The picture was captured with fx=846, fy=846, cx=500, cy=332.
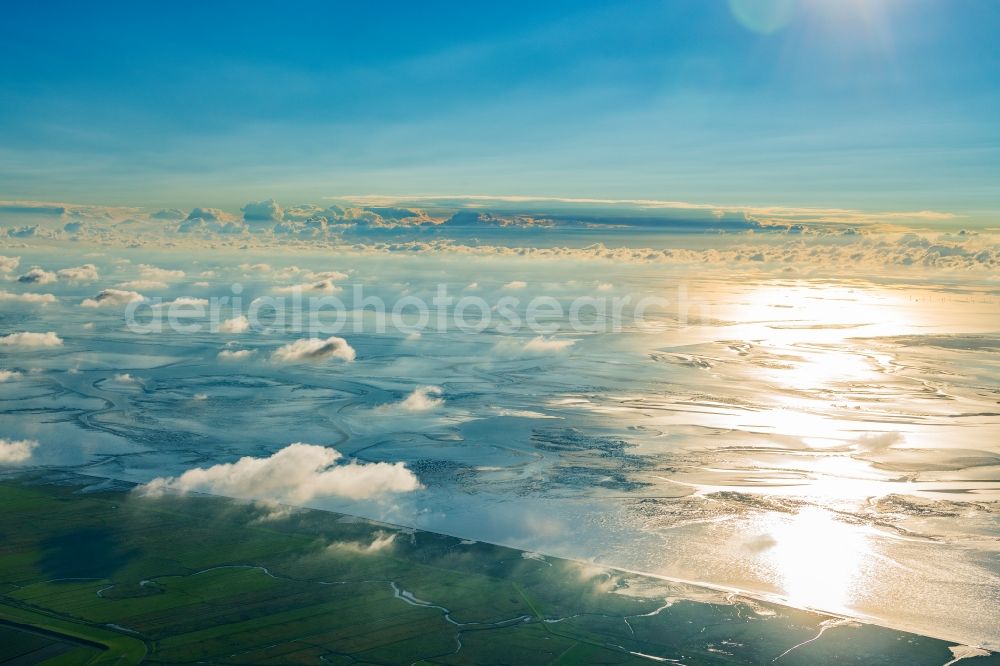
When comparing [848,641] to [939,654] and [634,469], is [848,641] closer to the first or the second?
[939,654]

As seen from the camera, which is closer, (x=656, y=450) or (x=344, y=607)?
(x=344, y=607)

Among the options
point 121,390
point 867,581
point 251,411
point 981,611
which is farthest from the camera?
point 121,390

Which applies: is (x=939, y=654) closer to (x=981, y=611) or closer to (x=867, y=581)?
(x=981, y=611)

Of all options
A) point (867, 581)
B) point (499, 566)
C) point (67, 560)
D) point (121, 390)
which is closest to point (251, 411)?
point (121, 390)

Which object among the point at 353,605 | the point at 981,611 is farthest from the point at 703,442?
the point at 353,605

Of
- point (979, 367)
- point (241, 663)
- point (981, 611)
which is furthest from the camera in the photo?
point (979, 367)

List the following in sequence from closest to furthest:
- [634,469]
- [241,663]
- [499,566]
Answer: [241,663] → [499,566] → [634,469]

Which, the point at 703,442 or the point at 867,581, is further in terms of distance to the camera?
the point at 703,442
